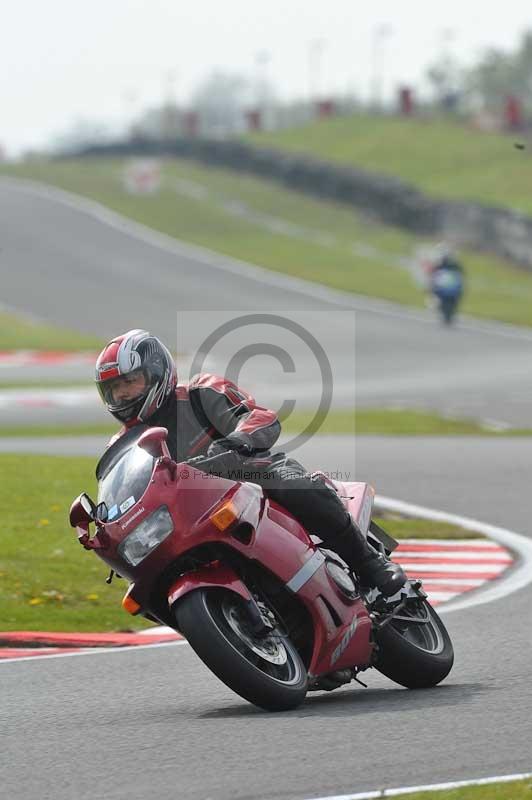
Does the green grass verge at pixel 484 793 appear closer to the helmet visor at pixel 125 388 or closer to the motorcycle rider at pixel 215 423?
the motorcycle rider at pixel 215 423

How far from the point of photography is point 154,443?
6.09 metres

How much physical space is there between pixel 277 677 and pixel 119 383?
1361 mm

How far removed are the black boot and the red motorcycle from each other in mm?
63

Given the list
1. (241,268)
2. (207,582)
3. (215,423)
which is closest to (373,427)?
(215,423)

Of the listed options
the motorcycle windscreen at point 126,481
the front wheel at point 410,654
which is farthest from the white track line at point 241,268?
the motorcycle windscreen at point 126,481

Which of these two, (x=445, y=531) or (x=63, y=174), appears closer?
(x=445, y=531)

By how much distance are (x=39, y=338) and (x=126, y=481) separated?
947 inches

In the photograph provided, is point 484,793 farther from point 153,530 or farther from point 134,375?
point 134,375

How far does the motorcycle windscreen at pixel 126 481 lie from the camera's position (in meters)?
6.05

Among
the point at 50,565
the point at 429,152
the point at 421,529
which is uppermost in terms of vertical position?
the point at 50,565

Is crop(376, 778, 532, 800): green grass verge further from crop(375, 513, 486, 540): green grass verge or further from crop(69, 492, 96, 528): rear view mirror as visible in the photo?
crop(375, 513, 486, 540): green grass verge

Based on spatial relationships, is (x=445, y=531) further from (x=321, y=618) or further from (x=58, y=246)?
(x=58, y=246)

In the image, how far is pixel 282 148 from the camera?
5719 cm

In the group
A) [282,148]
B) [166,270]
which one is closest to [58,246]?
[166,270]
